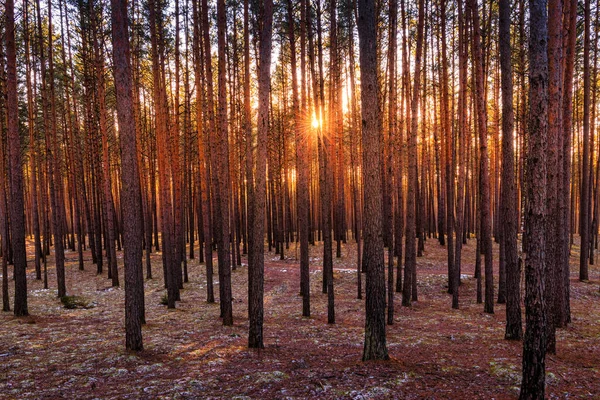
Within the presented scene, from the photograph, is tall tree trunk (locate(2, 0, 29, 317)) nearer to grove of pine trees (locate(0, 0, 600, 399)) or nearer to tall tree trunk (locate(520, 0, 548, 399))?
grove of pine trees (locate(0, 0, 600, 399))

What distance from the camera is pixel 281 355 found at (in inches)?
311

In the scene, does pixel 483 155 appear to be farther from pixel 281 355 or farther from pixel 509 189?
pixel 281 355

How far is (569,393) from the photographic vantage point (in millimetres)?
5918

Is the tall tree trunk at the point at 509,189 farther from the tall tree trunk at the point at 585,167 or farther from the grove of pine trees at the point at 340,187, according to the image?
the tall tree trunk at the point at 585,167

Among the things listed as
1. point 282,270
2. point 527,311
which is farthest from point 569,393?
point 282,270

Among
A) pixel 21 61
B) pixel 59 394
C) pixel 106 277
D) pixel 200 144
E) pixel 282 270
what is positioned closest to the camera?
pixel 59 394

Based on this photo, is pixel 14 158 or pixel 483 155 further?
pixel 483 155

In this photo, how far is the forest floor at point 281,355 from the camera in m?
5.98

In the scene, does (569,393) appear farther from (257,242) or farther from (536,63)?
(257,242)

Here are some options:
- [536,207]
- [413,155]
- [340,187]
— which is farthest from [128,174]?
[340,187]

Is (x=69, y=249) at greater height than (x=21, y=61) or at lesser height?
lesser

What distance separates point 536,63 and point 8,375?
1057cm

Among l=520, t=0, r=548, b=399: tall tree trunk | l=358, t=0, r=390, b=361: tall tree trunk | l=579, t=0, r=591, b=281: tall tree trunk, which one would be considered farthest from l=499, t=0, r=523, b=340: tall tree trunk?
l=579, t=0, r=591, b=281: tall tree trunk

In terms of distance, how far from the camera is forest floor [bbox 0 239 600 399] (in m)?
5.98
